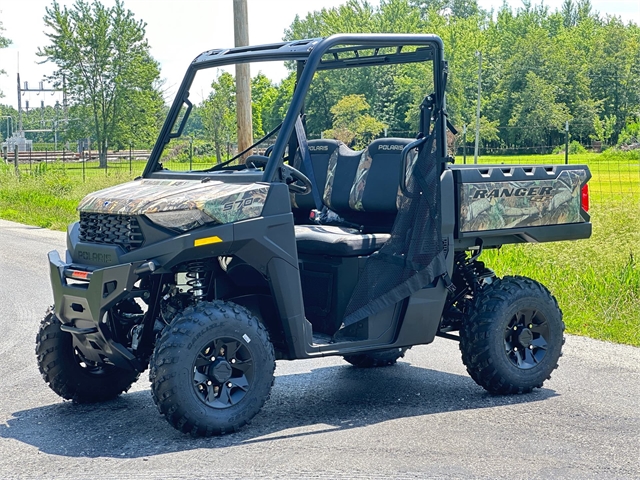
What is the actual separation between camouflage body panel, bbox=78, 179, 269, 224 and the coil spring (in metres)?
0.40

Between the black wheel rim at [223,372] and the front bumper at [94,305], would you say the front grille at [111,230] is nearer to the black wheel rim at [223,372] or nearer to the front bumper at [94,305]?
the front bumper at [94,305]

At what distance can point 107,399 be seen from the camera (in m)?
6.66

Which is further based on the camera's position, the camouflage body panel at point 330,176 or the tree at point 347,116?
the tree at point 347,116

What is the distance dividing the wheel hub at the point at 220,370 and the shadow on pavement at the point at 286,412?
0.33 m

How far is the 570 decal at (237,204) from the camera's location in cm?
568

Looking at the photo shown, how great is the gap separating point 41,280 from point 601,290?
6686mm

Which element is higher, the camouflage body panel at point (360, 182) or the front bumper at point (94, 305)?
the camouflage body panel at point (360, 182)

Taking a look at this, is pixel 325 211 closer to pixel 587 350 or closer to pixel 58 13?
pixel 587 350

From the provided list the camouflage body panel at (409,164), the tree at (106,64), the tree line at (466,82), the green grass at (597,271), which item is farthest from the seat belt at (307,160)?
the tree at (106,64)

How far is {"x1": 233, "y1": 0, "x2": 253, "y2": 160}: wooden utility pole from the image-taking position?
13.8 metres

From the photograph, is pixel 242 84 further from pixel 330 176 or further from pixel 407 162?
pixel 407 162

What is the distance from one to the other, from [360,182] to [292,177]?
967mm

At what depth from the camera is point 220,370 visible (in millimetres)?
5672

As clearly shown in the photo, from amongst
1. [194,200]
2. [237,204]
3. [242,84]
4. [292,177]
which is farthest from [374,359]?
[242,84]
